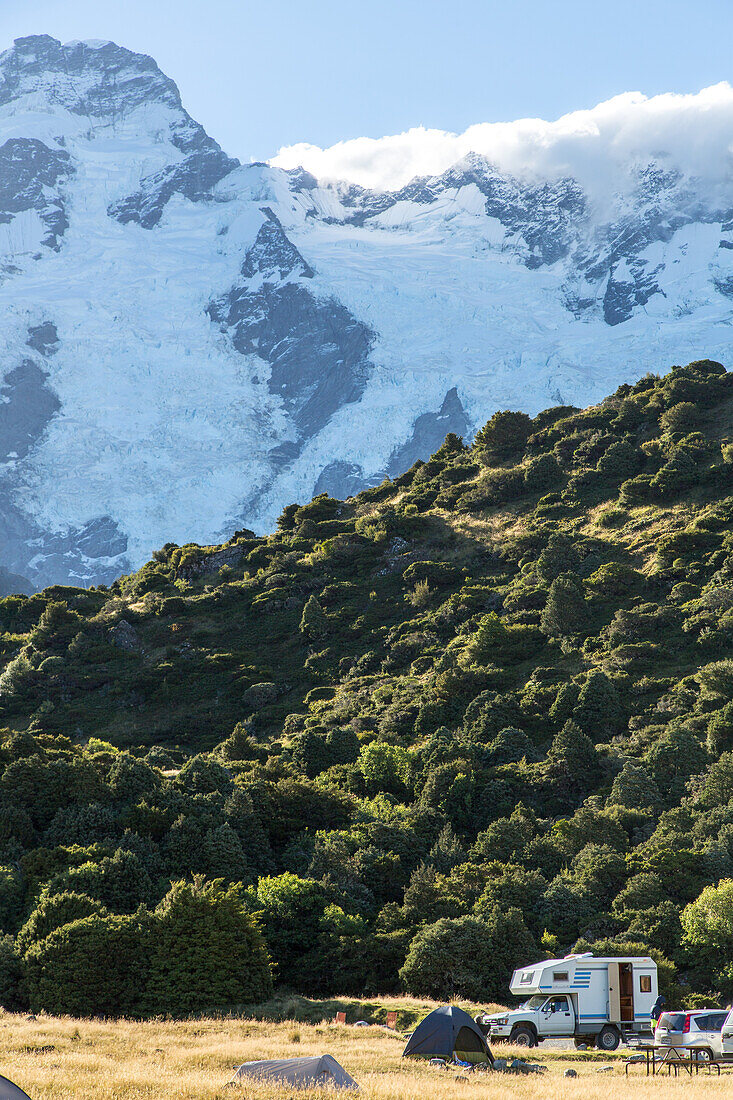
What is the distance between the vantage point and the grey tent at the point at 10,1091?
55.5ft

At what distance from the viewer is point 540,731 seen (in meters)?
59.5

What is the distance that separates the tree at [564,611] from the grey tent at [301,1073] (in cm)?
5116

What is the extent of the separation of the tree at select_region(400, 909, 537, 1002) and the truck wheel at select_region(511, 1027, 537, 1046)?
6.90 m

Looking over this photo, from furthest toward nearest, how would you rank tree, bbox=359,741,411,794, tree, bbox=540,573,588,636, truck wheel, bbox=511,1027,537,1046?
tree, bbox=540,573,588,636
tree, bbox=359,741,411,794
truck wheel, bbox=511,1027,537,1046

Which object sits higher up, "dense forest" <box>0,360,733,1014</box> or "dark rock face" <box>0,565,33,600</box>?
"dark rock face" <box>0,565,33,600</box>

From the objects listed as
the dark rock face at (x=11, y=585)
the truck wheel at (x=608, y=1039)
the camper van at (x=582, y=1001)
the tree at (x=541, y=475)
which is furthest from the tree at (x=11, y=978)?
the dark rock face at (x=11, y=585)

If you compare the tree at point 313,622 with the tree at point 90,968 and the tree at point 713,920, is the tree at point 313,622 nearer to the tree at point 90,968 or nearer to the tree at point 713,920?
the tree at point 90,968

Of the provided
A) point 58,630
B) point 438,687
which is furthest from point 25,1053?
point 58,630

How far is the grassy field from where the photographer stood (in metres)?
20.2

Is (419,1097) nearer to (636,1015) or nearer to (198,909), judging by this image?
(636,1015)

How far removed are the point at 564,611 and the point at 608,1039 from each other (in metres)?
41.6

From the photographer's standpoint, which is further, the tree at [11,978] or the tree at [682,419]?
the tree at [682,419]

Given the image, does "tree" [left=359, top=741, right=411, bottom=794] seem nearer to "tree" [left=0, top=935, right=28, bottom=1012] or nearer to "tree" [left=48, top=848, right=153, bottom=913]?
"tree" [left=48, top=848, right=153, bottom=913]

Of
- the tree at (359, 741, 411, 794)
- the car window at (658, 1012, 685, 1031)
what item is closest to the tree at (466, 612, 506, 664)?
the tree at (359, 741, 411, 794)
